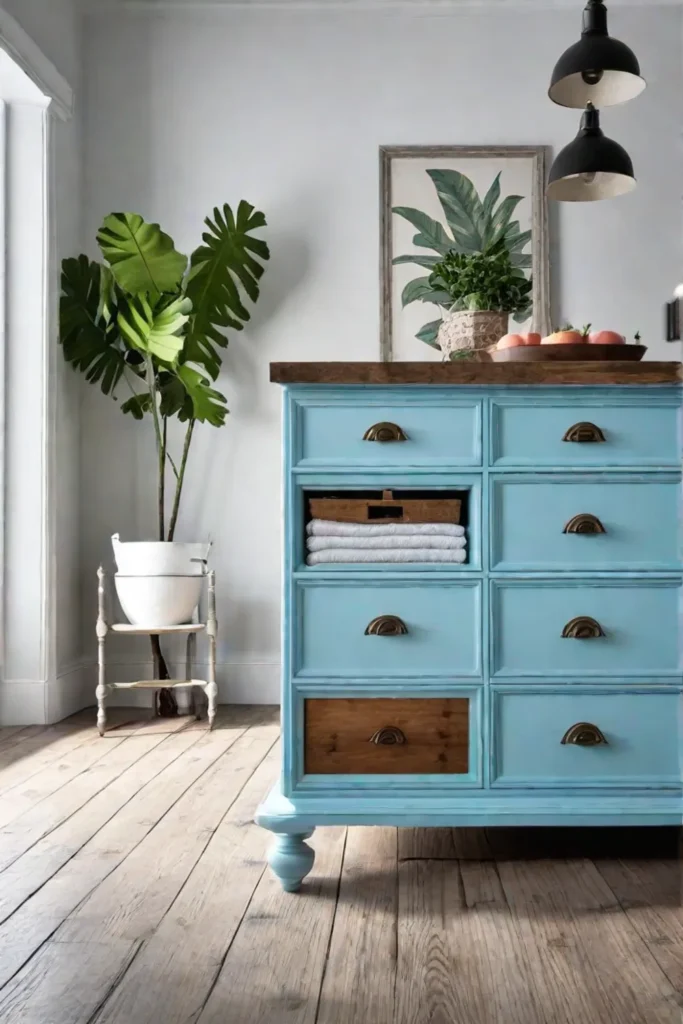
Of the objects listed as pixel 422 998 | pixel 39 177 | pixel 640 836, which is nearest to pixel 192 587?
pixel 39 177

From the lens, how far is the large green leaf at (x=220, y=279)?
3.69 m

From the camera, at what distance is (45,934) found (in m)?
1.61

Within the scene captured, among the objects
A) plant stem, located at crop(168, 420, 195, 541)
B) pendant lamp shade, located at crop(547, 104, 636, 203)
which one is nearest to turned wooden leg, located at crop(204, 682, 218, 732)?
plant stem, located at crop(168, 420, 195, 541)

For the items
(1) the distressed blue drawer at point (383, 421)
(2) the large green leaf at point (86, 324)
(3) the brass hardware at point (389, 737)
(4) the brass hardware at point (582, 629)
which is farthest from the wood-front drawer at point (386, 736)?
(2) the large green leaf at point (86, 324)

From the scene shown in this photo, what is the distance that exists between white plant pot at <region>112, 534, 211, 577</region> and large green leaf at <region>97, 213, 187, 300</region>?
95 cm

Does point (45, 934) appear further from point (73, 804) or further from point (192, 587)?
point (192, 587)

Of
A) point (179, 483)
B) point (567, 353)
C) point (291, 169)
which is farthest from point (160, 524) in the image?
point (567, 353)

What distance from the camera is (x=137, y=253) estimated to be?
11.7 ft

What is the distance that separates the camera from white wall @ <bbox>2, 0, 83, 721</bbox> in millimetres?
3547

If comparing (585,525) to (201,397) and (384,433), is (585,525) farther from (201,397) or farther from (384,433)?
(201,397)

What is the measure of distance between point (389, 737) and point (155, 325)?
7.32 ft

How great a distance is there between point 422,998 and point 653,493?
1.06m

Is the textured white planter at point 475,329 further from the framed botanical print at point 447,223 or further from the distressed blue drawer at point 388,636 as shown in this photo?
the framed botanical print at point 447,223

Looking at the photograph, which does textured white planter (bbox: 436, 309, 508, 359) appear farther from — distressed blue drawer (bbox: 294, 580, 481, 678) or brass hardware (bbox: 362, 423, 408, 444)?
distressed blue drawer (bbox: 294, 580, 481, 678)
